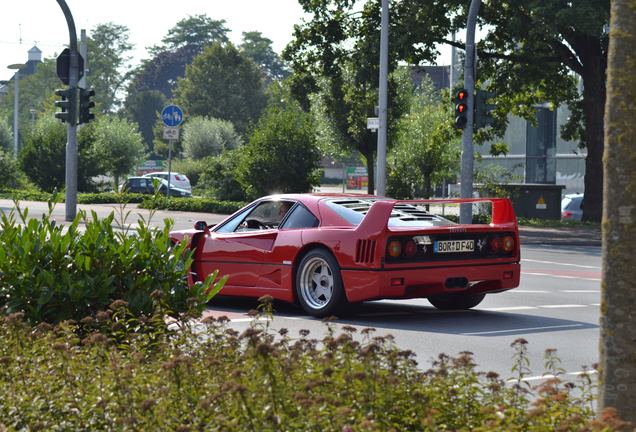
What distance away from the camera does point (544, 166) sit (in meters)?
43.7

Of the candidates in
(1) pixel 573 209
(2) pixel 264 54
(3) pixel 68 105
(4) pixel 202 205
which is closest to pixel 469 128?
(3) pixel 68 105

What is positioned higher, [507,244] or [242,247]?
[507,244]

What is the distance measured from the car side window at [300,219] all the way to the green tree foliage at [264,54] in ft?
431

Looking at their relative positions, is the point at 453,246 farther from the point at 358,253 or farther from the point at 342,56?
the point at 342,56

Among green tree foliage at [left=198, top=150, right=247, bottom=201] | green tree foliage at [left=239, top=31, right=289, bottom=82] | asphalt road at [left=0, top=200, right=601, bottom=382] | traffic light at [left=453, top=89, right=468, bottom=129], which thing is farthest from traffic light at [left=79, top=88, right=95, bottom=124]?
green tree foliage at [left=239, top=31, right=289, bottom=82]

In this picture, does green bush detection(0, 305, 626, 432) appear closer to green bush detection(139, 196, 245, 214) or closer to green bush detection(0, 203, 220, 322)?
green bush detection(0, 203, 220, 322)

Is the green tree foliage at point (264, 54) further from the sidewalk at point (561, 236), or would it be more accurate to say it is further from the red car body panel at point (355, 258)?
the red car body panel at point (355, 258)

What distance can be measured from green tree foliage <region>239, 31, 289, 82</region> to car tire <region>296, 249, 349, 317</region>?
131833 mm

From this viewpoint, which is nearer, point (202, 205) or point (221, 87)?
point (202, 205)

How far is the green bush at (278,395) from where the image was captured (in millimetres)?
Result: 4633

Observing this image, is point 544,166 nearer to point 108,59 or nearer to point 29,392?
point 29,392

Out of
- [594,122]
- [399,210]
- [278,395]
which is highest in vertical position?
[594,122]

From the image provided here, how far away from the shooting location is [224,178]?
46031 millimetres

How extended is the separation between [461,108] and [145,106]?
361 ft
